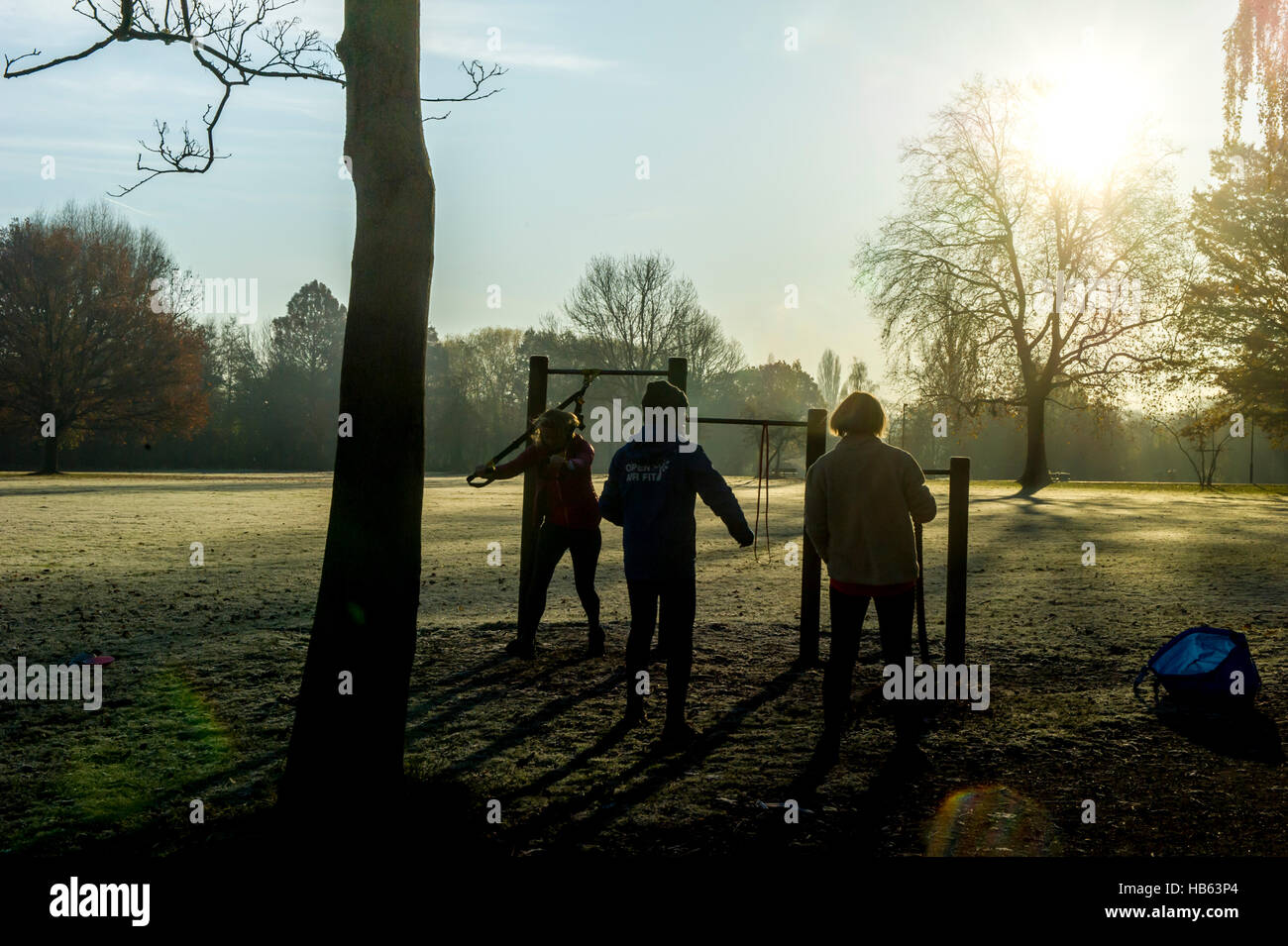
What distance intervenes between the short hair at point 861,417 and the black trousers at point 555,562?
2473 millimetres

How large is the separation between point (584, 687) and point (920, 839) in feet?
9.91

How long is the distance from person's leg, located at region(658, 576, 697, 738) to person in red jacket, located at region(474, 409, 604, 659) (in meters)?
1.69

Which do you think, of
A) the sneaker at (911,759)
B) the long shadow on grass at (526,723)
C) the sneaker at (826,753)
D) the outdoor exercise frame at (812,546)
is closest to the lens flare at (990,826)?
the sneaker at (911,759)

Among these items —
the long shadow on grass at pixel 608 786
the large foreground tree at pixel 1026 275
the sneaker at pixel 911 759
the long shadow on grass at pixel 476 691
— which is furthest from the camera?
the large foreground tree at pixel 1026 275

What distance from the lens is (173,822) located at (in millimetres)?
4180

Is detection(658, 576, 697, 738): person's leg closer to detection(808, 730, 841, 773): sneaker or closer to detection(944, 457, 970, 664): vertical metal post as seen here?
detection(808, 730, 841, 773): sneaker

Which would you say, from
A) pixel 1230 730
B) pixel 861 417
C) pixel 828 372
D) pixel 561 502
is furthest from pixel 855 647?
pixel 828 372

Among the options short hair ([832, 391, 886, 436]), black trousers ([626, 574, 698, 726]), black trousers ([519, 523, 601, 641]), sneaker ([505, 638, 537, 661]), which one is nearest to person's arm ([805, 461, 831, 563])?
short hair ([832, 391, 886, 436])

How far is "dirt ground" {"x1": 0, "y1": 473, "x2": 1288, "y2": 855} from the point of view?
4.19 m

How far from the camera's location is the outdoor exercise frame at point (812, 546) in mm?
6684

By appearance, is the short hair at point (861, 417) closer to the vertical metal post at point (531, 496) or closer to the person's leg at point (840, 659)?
the person's leg at point (840, 659)

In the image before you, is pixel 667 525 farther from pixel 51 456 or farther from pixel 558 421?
pixel 51 456
